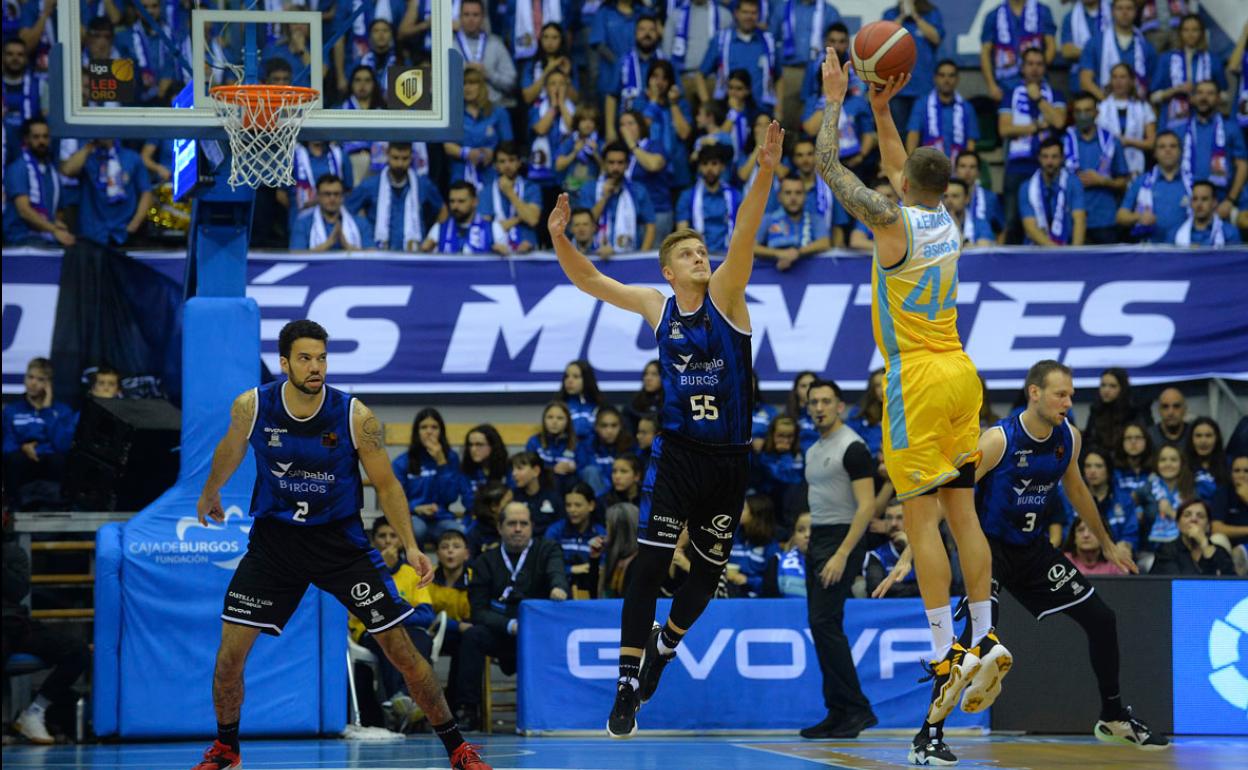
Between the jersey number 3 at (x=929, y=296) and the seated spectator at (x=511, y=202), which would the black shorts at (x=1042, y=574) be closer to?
the jersey number 3 at (x=929, y=296)

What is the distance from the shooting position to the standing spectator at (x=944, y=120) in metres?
18.4

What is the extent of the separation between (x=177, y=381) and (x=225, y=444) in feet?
22.5

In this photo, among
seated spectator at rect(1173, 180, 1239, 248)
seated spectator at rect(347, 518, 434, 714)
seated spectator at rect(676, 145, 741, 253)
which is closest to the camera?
seated spectator at rect(347, 518, 434, 714)

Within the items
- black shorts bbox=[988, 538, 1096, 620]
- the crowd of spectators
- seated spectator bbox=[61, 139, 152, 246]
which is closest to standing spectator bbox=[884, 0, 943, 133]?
the crowd of spectators

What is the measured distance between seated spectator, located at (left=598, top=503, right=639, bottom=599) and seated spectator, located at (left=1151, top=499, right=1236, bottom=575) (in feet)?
14.4

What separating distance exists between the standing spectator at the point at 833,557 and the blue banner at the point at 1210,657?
2444mm

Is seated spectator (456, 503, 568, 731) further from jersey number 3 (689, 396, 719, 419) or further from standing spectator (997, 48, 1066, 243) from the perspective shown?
standing spectator (997, 48, 1066, 243)

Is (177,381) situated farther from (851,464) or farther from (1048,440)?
(1048,440)

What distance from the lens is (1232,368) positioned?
666 inches

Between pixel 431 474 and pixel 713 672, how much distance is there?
10.8 feet

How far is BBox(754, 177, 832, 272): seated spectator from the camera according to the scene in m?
16.9

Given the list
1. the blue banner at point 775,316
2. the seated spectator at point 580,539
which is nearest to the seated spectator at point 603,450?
the seated spectator at point 580,539

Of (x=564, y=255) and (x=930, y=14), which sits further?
(x=930, y=14)

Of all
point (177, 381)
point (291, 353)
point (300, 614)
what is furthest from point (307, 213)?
point (291, 353)
